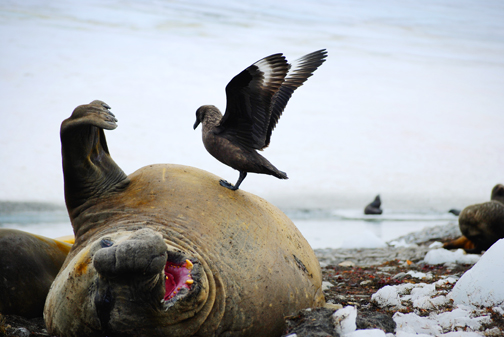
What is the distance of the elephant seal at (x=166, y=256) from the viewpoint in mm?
2042

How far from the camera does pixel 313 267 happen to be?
3.32m

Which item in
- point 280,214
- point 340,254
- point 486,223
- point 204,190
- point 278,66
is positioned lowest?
point 340,254

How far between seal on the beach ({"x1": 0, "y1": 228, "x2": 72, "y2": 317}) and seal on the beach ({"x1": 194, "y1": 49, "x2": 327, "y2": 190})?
4.94 ft

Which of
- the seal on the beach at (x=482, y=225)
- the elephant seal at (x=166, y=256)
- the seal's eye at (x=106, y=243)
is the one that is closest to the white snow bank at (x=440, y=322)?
the elephant seal at (x=166, y=256)

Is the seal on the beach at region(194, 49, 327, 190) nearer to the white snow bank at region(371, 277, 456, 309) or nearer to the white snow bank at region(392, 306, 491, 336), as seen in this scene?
the white snow bank at region(371, 277, 456, 309)

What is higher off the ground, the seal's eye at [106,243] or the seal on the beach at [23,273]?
the seal's eye at [106,243]

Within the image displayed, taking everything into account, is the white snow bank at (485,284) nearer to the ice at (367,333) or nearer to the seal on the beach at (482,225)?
the ice at (367,333)

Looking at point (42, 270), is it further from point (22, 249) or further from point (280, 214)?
point (280, 214)

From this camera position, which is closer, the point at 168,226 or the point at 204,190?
the point at 168,226

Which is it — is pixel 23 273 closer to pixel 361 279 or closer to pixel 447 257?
pixel 361 279

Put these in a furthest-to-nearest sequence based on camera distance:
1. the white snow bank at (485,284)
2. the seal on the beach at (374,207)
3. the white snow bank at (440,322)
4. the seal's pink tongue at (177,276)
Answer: the seal on the beach at (374,207) → the white snow bank at (485,284) → the white snow bank at (440,322) → the seal's pink tongue at (177,276)

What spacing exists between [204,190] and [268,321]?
0.93m

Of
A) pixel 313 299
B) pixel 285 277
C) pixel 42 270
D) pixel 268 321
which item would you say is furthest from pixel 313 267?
pixel 42 270

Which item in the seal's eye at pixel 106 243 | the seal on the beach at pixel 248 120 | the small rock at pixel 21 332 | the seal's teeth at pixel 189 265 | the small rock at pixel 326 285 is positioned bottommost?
the small rock at pixel 326 285
